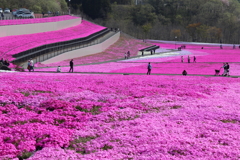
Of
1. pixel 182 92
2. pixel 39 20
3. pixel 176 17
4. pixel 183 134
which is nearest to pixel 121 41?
pixel 39 20

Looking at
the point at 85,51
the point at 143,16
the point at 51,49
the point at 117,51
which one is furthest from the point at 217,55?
the point at 143,16

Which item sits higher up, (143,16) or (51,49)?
(143,16)

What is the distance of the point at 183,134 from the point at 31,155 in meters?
A: 6.41

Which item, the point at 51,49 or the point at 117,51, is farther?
the point at 117,51

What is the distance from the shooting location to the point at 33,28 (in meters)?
70.4

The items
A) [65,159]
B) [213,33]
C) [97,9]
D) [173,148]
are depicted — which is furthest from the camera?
[97,9]

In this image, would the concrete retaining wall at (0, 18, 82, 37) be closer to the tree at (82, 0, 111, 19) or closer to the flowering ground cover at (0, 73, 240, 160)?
the flowering ground cover at (0, 73, 240, 160)

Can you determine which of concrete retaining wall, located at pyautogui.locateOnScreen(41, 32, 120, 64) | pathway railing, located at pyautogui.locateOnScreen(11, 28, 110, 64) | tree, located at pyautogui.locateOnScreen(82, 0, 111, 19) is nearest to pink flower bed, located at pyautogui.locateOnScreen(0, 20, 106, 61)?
pathway railing, located at pyautogui.locateOnScreen(11, 28, 110, 64)

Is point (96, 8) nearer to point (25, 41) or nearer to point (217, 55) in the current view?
point (217, 55)

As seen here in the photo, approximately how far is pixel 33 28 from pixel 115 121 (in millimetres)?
57816

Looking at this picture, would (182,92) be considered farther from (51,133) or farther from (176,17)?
(176,17)

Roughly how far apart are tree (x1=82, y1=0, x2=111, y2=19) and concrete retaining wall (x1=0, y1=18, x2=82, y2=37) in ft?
133

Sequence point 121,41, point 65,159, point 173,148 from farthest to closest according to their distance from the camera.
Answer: point 121,41 < point 173,148 < point 65,159

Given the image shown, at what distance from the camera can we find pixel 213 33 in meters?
124
